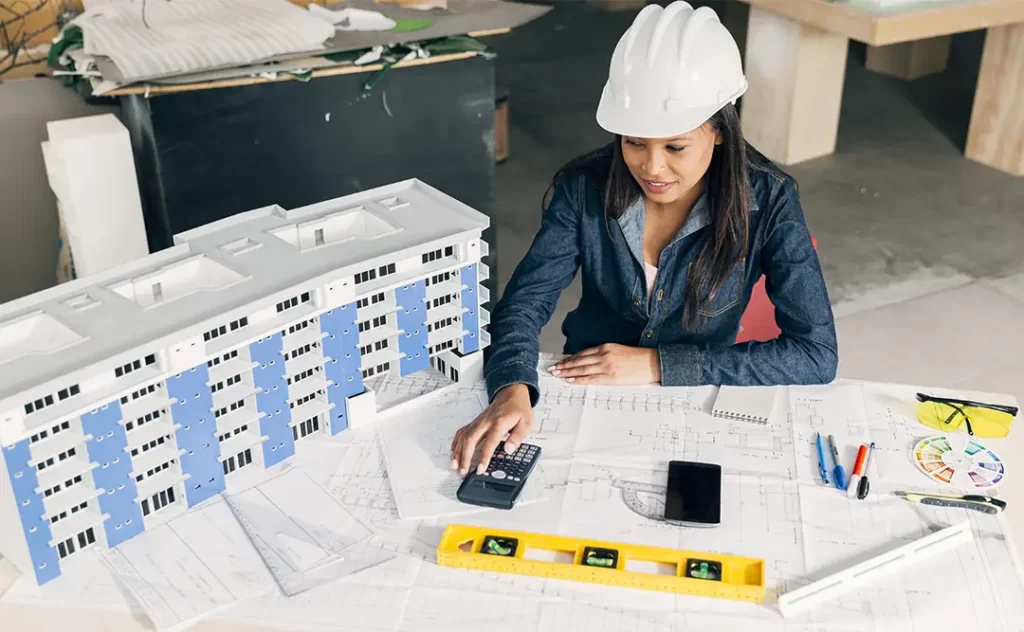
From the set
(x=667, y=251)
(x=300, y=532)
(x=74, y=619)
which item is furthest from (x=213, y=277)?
(x=667, y=251)

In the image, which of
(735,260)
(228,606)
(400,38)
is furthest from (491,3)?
(228,606)

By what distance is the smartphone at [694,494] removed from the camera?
1.36 m

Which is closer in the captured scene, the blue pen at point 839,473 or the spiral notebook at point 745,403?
the blue pen at point 839,473

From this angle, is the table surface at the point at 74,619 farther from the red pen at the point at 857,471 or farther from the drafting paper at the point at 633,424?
the red pen at the point at 857,471

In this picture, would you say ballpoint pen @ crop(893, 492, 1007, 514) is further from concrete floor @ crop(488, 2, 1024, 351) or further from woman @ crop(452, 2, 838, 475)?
concrete floor @ crop(488, 2, 1024, 351)

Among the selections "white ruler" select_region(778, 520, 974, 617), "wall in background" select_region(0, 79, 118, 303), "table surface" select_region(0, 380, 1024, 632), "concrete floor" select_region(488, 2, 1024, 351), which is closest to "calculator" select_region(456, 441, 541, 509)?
"table surface" select_region(0, 380, 1024, 632)

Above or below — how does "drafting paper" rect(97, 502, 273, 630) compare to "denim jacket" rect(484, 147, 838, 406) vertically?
below

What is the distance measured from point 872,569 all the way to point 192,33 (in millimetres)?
1889

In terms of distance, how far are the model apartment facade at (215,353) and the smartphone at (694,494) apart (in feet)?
1.36

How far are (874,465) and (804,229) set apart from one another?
450 millimetres

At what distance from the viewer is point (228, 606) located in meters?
1.23

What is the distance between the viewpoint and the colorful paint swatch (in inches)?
56.9

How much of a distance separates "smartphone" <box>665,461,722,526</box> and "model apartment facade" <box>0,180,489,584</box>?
16.4 inches

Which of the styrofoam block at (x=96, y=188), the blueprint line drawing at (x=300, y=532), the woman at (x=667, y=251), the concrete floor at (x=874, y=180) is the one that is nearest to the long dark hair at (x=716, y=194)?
the woman at (x=667, y=251)
